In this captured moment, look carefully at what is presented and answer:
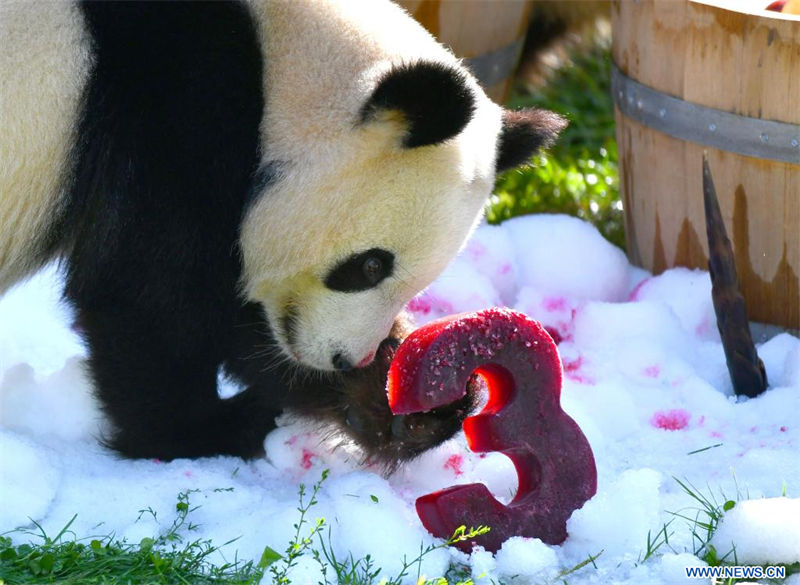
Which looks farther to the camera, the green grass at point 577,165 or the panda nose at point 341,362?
the green grass at point 577,165

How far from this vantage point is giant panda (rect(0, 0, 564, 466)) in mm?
2338

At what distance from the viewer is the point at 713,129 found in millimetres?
3094

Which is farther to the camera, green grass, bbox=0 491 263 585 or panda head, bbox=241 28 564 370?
panda head, bbox=241 28 564 370

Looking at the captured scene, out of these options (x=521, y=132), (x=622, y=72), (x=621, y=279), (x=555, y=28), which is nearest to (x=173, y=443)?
(x=521, y=132)

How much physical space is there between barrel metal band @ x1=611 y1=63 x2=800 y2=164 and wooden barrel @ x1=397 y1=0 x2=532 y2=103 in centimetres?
79

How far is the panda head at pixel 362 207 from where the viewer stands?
235 centimetres

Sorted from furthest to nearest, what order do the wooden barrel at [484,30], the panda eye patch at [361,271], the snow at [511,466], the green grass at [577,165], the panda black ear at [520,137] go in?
the green grass at [577,165] → the wooden barrel at [484,30] → the panda black ear at [520,137] → the panda eye patch at [361,271] → the snow at [511,466]

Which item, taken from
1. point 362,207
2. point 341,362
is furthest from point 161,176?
point 341,362

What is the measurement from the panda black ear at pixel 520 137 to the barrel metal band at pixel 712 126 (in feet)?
1.89

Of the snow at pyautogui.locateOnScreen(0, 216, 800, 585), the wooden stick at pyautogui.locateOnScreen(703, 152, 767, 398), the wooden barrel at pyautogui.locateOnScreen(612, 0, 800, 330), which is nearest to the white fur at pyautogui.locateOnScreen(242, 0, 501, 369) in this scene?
the snow at pyautogui.locateOnScreen(0, 216, 800, 585)

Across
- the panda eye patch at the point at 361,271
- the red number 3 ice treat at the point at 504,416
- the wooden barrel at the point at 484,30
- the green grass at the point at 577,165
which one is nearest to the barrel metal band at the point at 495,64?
the wooden barrel at the point at 484,30

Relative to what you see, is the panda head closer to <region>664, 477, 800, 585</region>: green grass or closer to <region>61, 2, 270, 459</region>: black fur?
<region>61, 2, 270, 459</region>: black fur

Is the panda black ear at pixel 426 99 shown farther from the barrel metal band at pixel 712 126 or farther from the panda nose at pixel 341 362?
the barrel metal band at pixel 712 126

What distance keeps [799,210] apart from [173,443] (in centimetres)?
168
